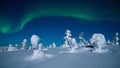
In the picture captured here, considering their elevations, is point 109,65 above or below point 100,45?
below

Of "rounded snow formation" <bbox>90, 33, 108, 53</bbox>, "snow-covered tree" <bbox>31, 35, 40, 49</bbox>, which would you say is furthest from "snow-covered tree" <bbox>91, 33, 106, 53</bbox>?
"snow-covered tree" <bbox>31, 35, 40, 49</bbox>

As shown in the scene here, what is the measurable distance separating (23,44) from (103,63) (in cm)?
1885

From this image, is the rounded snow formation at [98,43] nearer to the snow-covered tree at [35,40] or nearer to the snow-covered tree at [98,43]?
the snow-covered tree at [98,43]

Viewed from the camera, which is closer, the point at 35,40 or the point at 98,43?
the point at 98,43

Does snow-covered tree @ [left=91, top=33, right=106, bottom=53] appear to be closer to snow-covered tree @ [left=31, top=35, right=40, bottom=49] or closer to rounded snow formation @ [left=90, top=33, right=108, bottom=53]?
rounded snow formation @ [left=90, top=33, right=108, bottom=53]

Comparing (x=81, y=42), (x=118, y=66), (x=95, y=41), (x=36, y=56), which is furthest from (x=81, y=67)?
(x=81, y=42)

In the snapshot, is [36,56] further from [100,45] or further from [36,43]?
[100,45]

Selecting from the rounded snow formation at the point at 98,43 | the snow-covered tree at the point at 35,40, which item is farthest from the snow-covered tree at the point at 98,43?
the snow-covered tree at the point at 35,40

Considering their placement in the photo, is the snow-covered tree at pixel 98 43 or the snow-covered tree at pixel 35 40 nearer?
the snow-covered tree at pixel 98 43

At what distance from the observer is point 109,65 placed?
6.22 metres

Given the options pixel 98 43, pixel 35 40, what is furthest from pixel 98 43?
pixel 35 40

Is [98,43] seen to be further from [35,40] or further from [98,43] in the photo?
[35,40]

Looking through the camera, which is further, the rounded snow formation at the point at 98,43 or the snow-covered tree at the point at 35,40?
the snow-covered tree at the point at 35,40

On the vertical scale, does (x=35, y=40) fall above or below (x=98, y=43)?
above
